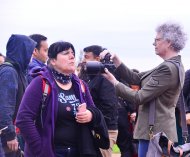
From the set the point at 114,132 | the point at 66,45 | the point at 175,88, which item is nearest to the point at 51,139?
the point at 66,45

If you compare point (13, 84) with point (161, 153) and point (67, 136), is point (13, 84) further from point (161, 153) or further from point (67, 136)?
point (161, 153)

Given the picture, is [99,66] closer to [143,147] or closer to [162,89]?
[162,89]

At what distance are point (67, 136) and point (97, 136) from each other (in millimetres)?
309

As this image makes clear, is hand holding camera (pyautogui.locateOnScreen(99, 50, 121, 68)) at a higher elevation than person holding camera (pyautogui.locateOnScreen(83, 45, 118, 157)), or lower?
higher

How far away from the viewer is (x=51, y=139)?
12.7 feet

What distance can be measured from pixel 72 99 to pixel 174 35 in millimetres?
1278

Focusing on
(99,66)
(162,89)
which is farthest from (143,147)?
(99,66)

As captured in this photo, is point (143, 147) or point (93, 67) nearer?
point (93, 67)

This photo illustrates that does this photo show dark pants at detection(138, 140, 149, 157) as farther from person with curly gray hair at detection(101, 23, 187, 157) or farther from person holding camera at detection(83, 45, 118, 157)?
person holding camera at detection(83, 45, 118, 157)

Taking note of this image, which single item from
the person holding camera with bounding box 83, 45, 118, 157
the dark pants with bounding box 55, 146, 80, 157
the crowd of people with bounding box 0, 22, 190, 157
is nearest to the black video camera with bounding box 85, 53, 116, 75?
the crowd of people with bounding box 0, 22, 190, 157

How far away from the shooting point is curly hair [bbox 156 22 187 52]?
4.61 meters

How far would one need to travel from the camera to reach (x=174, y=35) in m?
4.61

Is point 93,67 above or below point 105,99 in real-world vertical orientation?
above

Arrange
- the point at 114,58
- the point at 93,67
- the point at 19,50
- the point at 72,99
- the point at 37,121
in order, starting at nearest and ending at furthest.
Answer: the point at 37,121 < the point at 72,99 < the point at 93,67 < the point at 114,58 < the point at 19,50
